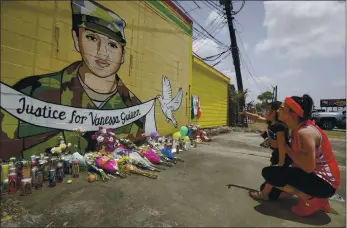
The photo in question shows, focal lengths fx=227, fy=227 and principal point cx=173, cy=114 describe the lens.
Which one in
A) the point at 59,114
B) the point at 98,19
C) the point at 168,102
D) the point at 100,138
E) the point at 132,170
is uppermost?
the point at 98,19

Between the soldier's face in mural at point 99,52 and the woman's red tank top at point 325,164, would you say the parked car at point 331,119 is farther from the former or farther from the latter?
the woman's red tank top at point 325,164

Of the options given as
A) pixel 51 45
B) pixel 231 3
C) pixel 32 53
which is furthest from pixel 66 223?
pixel 231 3

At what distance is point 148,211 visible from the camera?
9.30 feet

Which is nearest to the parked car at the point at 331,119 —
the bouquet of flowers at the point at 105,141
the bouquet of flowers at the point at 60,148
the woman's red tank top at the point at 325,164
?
the woman's red tank top at the point at 325,164

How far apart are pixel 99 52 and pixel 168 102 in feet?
11.3

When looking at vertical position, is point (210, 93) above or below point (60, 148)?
above

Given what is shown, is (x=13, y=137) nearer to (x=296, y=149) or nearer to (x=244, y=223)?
(x=244, y=223)

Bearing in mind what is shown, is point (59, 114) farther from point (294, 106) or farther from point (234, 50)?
point (234, 50)

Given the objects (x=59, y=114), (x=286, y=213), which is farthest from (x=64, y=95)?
(x=286, y=213)

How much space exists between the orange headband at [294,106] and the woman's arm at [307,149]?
0.22 m

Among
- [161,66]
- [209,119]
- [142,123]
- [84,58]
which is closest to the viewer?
[84,58]

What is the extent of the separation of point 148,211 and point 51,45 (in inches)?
137

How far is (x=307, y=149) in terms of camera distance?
8.20 ft

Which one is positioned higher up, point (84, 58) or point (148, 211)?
point (84, 58)
